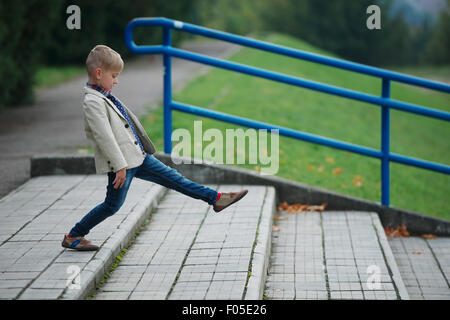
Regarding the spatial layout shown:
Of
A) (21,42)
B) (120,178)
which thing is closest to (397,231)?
(120,178)

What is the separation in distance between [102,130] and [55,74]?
11.8 metres

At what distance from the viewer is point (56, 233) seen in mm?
4742

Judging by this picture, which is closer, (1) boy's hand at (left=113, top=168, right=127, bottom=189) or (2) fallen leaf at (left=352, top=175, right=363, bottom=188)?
(1) boy's hand at (left=113, top=168, right=127, bottom=189)

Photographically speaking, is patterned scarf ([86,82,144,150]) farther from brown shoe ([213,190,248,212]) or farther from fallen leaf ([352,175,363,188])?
fallen leaf ([352,175,363,188])

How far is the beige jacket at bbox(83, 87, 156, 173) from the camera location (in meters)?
4.12

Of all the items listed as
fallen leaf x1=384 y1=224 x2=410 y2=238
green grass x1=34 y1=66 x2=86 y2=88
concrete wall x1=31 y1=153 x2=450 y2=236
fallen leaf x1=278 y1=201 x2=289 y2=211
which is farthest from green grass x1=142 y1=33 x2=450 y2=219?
green grass x1=34 y1=66 x2=86 y2=88

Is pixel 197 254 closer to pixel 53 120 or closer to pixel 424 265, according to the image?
pixel 424 265

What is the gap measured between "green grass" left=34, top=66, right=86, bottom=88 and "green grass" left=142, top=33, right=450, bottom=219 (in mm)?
2954

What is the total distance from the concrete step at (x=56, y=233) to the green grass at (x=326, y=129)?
5.35 ft

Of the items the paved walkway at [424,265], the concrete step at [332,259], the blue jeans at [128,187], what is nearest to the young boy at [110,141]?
the blue jeans at [128,187]

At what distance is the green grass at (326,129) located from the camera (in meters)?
8.30

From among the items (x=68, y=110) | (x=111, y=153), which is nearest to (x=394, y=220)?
(x=111, y=153)

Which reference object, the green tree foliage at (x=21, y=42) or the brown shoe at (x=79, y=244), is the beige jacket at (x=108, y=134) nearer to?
the brown shoe at (x=79, y=244)
